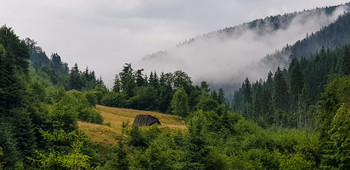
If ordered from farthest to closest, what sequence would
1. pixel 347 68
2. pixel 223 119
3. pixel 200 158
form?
1. pixel 347 68
2. pixel 223 119
3. pixel 200 158

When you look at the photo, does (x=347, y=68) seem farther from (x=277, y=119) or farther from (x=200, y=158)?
(x=200, y=158)

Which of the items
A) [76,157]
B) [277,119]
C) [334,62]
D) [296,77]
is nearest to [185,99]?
[277,119]

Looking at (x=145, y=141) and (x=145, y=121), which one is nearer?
(x=145, y=141)

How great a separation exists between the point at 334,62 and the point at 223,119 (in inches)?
3421

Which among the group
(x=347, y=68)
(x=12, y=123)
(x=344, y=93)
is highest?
(x=347, y=68)

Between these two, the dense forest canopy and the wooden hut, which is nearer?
the dense forest canopy

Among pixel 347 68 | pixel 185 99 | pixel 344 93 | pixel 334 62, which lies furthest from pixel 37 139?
pixel 334 62

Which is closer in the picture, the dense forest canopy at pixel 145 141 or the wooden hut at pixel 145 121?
the dense forest canopy at pixel 145 141

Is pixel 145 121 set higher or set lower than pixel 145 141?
higher

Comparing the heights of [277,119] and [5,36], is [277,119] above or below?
below

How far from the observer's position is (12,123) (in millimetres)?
29703

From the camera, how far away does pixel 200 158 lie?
28.6 metres

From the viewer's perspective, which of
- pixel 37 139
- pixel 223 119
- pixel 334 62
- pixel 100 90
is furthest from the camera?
pixel 334 62

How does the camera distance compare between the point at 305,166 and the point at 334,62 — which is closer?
the point at 305,166
